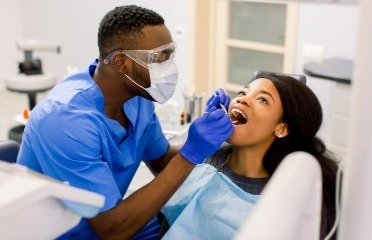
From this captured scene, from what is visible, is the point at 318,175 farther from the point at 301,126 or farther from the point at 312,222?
the point at 301,126

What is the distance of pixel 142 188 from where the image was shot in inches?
54.7

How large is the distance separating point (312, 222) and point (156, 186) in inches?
31.7

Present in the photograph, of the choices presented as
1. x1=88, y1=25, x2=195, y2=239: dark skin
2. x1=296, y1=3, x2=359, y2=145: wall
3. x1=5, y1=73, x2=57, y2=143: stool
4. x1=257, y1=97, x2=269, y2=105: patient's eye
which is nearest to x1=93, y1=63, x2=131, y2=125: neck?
x1=88, y1=25, x2=195, y2=239: dark skin

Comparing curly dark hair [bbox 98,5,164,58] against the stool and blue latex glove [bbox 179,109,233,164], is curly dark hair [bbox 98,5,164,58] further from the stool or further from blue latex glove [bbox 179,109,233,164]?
the stool

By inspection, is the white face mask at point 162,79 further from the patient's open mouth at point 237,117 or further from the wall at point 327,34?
the wall at point 327,34

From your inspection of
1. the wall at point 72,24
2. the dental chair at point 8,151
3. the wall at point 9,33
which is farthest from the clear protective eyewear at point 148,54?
the wall at point 9,33

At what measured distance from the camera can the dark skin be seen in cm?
136

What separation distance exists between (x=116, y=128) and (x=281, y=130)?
0.54m

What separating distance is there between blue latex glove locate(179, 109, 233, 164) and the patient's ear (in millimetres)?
202

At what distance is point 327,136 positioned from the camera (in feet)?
10.9

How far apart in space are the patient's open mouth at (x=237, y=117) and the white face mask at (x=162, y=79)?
22 centimetres

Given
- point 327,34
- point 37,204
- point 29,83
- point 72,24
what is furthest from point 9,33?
point 37,204

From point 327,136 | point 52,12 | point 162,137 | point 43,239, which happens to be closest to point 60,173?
point 162,137

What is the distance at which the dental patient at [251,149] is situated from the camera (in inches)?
59.8
